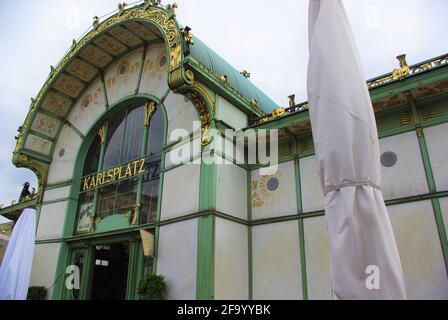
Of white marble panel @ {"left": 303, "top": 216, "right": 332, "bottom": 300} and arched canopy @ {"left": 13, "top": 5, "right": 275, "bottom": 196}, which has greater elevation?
arched canopy @ {"left": 13, "top": 5, "right": 275, "bottom": 196}

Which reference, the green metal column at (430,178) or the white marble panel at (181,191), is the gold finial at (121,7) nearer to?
the white marble panel at (181,191)

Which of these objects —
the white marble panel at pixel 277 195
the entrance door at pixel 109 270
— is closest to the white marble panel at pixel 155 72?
the white marble panel at pixel 277 195

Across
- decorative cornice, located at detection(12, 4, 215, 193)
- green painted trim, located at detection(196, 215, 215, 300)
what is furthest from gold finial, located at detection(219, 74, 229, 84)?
green painted trim, located at detection(196, 215, 215, 300)

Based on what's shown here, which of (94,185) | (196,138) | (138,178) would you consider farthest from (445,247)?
(94,185)

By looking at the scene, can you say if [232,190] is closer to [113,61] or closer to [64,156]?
[113,61]

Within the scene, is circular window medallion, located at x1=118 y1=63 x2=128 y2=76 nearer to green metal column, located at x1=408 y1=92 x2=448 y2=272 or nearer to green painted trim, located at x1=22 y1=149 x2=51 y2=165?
green painted trim, located at x1=22 y1=149 x2=51 y2=165

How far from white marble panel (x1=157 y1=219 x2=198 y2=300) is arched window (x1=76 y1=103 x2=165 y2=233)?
3.65ft

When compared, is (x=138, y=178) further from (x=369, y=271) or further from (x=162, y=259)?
(x=369, y=271)

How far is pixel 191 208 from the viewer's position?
27.2 feet

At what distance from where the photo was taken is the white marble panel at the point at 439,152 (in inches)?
259

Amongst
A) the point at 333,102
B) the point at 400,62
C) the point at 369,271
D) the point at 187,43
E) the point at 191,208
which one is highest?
the point at 187,43

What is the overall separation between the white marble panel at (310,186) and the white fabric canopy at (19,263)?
679 cm

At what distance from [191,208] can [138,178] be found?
2.77 m

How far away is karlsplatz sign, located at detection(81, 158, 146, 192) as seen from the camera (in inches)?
413
